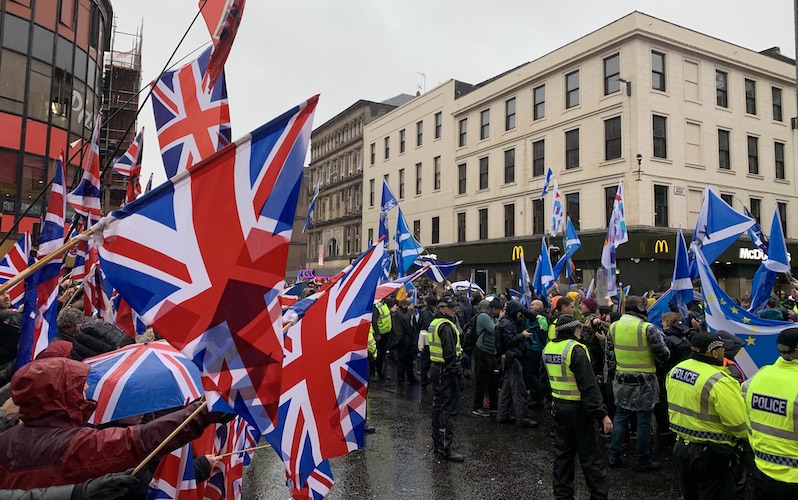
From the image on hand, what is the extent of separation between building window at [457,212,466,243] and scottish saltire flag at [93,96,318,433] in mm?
32070

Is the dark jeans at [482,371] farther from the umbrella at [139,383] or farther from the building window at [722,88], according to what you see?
the building window at [722,88]

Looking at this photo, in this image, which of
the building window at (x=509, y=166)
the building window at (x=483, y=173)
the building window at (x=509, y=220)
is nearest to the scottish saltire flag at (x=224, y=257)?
the building window at (x=509, y=220)

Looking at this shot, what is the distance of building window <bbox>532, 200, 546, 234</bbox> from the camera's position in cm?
2870

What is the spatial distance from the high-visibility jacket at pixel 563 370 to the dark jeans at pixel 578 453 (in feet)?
0.29

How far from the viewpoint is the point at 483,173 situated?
33.2 m

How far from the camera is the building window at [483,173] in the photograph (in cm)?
3300

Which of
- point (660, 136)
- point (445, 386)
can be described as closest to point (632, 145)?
point (660, 136)

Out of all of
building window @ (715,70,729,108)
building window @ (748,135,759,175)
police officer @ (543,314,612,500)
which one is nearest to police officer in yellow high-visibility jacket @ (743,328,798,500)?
police officer @ (543,314,612,500)

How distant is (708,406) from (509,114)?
1142 inches

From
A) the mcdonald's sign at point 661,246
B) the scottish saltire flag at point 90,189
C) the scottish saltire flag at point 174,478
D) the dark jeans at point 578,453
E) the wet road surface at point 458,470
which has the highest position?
the mcdonald's sign at point 661,246

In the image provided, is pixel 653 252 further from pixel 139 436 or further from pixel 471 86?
pixel 139 436

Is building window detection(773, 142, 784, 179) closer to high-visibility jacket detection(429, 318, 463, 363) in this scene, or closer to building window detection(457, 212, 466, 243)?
building window detection(457, 212, 466, 243)

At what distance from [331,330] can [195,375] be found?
0.98 metres

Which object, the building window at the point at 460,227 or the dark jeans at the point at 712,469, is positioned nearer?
the dark jeans at the point at 712,469
